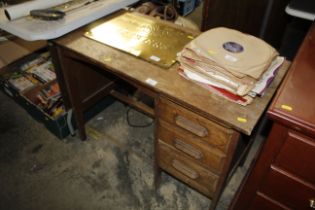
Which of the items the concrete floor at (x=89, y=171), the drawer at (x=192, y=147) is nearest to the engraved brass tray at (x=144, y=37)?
the drawer at (x=192, y=147)

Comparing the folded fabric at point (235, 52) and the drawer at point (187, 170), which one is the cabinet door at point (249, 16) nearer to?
the folded fabric at point (235, 52)

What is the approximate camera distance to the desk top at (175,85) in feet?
2.99

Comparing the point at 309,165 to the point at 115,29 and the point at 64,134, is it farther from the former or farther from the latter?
the point at 64,134

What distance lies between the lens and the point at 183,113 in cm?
103

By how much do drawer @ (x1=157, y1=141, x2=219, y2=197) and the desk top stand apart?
12.5 inches

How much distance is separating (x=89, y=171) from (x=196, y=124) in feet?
2.91

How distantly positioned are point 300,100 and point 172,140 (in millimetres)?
543

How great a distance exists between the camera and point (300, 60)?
95 centimetres

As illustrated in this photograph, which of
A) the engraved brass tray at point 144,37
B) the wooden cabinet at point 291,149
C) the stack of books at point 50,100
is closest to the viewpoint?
the wooden cabinet at point 291,149

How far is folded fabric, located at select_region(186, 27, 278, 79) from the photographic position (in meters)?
0.94

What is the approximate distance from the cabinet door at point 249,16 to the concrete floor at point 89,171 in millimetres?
856

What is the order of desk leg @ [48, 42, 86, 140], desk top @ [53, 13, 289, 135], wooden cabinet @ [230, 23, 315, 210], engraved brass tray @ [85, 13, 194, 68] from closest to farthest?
wooden cabinet @ [230, 23, 315, 210] < desk top @ [53, 13, 289, 135] < engraved brass tray @ [85, 13, 194, 68] < desk leg @ [48, 42, 86, 140]

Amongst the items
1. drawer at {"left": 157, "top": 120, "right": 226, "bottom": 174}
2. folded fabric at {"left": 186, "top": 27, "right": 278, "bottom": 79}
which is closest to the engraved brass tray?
folded fabric at {"left": 186, "top": 27, "right": 278, "bottom": 79}

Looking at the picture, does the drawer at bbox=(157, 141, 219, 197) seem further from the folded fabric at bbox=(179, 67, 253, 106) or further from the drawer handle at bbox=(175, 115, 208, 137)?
the folded fabric at bbox=(179, 67, 253, 106)
